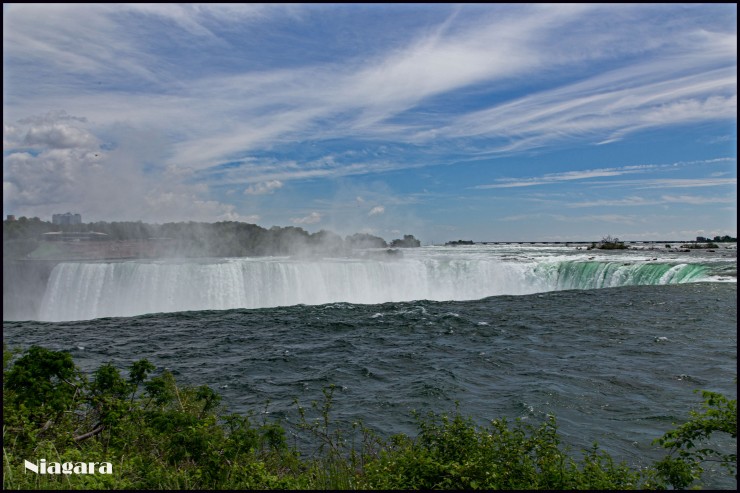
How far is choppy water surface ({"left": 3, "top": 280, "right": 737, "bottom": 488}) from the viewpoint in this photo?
9289 mm

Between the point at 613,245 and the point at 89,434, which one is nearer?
the point at 89,434

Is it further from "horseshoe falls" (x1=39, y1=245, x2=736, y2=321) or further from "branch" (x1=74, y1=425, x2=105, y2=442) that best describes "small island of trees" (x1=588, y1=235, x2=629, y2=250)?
"branch" (x1=74, y1=425, x2=105, y2=442)

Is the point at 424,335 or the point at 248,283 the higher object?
the point at 248,283

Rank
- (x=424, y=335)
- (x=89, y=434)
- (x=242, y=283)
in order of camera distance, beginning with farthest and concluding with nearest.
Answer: (x=242, y=283)
(x=424, y=335)
(x=89, y=434)

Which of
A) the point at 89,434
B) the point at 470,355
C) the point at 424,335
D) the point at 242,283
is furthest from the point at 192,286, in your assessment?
the point at 89,434

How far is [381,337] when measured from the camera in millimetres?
16469

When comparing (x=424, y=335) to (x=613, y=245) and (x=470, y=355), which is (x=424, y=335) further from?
(x=613, y=245)

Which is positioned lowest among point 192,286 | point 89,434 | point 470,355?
point 470,355

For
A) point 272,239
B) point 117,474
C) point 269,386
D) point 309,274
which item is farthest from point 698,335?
point 272,239

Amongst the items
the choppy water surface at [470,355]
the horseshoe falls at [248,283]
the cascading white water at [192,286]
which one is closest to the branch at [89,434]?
the choppy water surface at [470,355]

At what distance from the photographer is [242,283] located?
2573 centimetres

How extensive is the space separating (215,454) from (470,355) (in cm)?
933

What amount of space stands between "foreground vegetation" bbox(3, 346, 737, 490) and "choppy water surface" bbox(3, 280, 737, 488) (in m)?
2.06

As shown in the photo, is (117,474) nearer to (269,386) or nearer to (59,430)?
(59,430)
